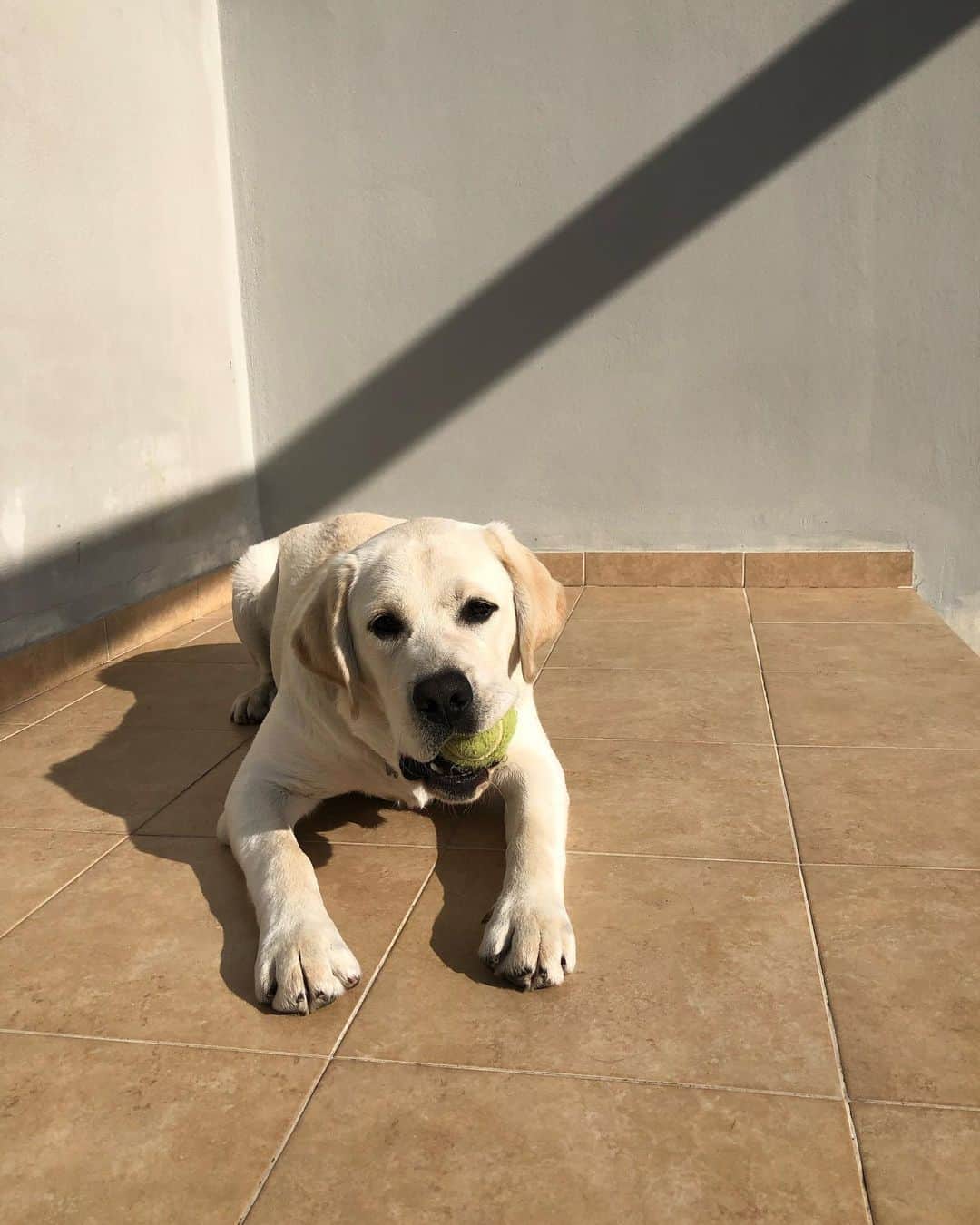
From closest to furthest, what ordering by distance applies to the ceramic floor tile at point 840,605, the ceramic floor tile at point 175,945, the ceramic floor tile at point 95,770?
1. the ceramic floor tile at point 175,945
2. the ceramic floor tile at point 95,770
3. the ceramic floor tile at point 840,605

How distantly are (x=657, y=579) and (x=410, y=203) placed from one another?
2.34 metres

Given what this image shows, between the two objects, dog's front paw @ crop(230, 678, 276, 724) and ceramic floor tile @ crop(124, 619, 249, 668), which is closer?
dog's front paw @ crop(230, 678, 276, 724)

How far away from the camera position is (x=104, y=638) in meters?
4.50

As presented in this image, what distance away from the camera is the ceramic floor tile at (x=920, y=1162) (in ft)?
4.62

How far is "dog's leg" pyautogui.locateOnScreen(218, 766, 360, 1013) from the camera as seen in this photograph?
1.93 m

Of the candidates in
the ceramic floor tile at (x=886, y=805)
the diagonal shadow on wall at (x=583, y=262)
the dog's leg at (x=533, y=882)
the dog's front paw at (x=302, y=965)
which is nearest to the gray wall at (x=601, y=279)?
the diagonal shadow on wall at (x=583, y=262)

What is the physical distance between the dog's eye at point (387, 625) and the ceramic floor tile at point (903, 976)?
1.04 meters

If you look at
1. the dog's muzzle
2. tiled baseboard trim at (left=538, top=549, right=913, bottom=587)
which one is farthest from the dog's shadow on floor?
tiled baseboard trim at (left=538, top=549, right=913, bottom=587)

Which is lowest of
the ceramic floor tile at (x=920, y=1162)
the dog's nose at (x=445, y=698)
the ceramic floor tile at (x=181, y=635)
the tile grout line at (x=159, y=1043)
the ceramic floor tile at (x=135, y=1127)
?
the ceramic floor tile at (x=181, y=635)

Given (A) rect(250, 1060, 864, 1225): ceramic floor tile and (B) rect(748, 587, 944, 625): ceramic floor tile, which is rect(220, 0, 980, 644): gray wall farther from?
(A) rect(250, 1060, 864, 1225): ceramic floor tile

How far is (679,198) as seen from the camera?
533cm

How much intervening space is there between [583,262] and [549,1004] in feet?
14.2

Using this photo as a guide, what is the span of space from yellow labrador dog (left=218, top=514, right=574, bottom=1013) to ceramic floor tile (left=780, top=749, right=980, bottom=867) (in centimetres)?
66

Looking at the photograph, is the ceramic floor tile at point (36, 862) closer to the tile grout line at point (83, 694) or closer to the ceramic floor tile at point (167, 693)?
the ceramic floor tile at point (167, 693)
